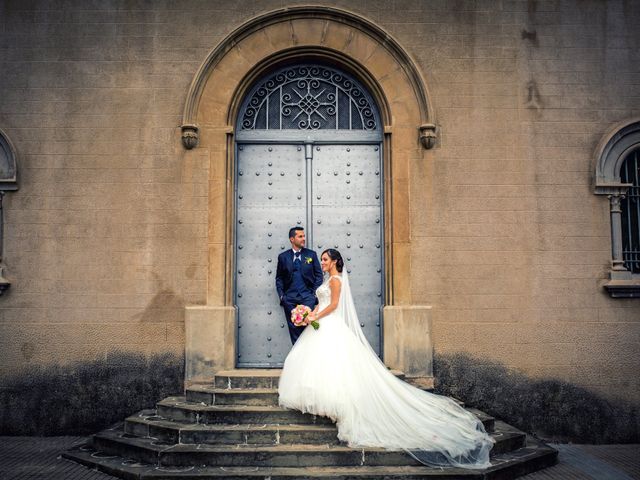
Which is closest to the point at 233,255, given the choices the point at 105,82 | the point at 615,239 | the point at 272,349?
the point at 272,349

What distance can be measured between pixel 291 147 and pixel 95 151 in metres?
2.82

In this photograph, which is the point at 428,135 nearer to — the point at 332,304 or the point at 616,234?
the point at 332,304

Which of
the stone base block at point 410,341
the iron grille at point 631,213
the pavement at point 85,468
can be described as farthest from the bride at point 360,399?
the iron grille at point 631,213

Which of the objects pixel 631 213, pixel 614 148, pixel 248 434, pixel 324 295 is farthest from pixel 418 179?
pixel 248 434

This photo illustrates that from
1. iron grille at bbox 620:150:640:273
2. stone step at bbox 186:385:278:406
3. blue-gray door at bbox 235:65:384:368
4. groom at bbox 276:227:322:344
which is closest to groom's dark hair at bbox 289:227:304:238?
groom at bbox 276:227:322:344

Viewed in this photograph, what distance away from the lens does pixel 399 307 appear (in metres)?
7.93

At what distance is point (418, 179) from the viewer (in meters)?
8.15

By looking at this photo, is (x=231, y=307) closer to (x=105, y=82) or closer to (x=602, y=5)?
(x=105, y=82)

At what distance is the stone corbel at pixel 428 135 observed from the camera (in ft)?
26.5

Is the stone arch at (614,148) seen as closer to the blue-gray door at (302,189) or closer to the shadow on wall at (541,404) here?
the shadow on wall at (541,404)

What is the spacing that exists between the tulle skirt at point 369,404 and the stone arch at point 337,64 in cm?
130

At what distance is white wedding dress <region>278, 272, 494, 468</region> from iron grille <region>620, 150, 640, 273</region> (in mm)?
3590

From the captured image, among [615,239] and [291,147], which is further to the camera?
[291,147]

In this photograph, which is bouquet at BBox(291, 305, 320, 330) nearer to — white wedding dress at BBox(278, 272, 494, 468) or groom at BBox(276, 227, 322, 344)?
white wedding dress at BBox(278, 272, 494, 468)
